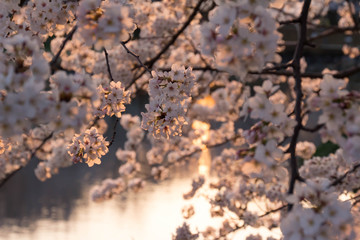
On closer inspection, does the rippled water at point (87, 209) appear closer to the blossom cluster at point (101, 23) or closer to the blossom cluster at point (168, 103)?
the blossom cluster at point (168, 103)

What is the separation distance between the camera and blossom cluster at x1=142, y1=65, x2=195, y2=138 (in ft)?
5.39

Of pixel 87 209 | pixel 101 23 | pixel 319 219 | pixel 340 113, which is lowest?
pixel 319 219

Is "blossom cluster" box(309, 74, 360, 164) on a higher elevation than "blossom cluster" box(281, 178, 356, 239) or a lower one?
higher

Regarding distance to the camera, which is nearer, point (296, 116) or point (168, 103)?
point (296, 116)

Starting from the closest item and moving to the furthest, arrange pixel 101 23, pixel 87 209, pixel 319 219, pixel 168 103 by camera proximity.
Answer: pixel 319 219 < pixel 101 23 < pixel 168 103 < pixel 87 209

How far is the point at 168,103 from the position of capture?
1.64m

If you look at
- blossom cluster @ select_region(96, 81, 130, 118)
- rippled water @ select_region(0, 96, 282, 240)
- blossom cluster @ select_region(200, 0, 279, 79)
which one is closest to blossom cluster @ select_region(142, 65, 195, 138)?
blossom cluster @ select_region(96, 81, 130, 118)

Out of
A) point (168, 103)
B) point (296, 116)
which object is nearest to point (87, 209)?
point (168, 103)

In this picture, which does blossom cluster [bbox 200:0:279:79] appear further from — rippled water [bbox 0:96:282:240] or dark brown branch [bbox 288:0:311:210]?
rippled water [bbox 0:96:282:240]

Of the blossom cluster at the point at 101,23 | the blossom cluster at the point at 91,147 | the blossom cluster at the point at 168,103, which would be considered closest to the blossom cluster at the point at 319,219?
the blossom cluster at the point at 101,23

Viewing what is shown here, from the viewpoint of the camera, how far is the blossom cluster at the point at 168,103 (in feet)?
5.39

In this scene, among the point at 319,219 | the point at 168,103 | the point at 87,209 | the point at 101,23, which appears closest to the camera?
the point at 319,219

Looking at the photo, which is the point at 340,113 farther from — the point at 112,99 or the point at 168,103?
the point at 112,99

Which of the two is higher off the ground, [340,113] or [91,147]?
[91,147]
